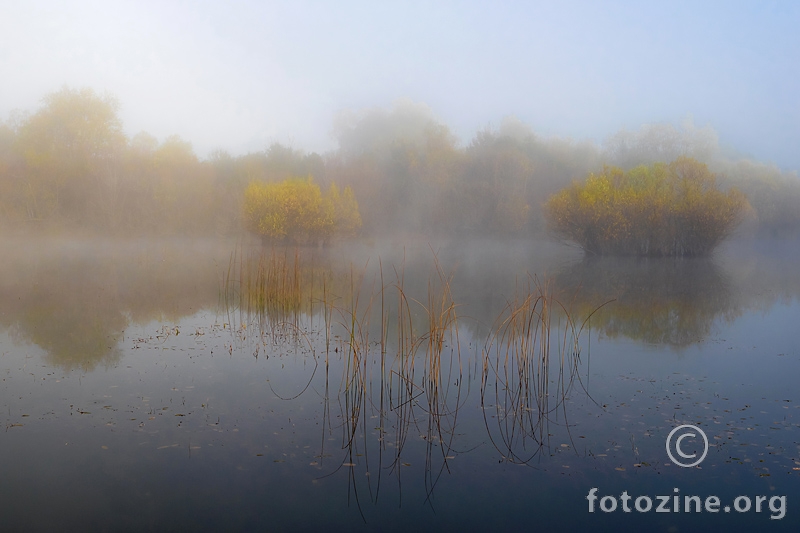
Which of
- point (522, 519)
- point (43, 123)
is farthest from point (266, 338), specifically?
point (43, 123)

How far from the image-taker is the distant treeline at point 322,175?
44625 millimetres

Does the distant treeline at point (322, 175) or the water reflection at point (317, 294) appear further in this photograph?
the distant treeline at point (322, 175)

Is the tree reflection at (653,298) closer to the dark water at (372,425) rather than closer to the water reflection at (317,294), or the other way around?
the water reflection at (317,294)

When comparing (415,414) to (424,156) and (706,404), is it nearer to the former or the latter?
(706,404)

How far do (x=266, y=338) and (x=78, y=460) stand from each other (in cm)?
512

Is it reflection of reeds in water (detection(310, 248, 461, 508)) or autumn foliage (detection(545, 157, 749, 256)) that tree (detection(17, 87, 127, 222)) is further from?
reflection of reeds in water (detection(310, 248, 461, 508))

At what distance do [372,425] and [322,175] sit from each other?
51881 mm

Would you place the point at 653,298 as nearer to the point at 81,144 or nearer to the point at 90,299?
the point at 90,299

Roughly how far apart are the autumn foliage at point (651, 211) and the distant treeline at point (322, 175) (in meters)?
13.4

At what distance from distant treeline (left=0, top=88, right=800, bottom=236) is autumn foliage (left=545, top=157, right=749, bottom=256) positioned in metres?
13.4

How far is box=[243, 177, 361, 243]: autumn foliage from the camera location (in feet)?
115

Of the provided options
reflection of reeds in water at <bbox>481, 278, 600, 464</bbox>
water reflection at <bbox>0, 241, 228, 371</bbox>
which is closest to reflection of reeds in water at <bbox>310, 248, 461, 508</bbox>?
Result: reflection of reeds in water at <bbox>481, 278, 600, 464</bbox>

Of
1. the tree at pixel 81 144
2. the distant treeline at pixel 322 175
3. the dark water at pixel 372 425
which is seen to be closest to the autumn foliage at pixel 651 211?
the distant treeline at pixel 322 175

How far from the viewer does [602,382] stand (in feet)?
25.9
